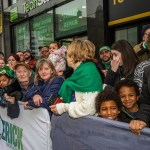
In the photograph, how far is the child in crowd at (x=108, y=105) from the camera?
300 centimetres

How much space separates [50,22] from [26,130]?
8.52 metres

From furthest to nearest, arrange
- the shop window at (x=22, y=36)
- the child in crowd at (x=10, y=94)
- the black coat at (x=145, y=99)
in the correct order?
1. the shop window at (x=22, y=36)
2. the child in crowd at (x=10, y=94)
3. the black coat at (x=145, y=99)

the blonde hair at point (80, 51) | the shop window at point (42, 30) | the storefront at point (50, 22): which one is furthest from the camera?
the shop window at point (42, 30)

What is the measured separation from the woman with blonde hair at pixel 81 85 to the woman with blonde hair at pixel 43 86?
358mm

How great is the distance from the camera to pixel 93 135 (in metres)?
2.93

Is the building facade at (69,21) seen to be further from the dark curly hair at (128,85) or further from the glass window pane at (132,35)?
the dark curly hair at (128,85)

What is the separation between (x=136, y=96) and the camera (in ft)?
10.2

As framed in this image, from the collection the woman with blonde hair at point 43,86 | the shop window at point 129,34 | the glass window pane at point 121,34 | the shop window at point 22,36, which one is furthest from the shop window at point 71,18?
the woman with blonde hair at point 43,86

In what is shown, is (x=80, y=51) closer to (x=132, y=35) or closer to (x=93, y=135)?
(x=93, y=135)

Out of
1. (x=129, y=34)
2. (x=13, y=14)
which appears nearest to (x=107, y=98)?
(x=129, y=34)

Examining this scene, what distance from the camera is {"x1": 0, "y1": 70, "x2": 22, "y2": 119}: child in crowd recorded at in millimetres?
4254

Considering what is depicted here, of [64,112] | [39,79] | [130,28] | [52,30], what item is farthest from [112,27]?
[64,112]

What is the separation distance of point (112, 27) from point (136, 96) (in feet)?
18.2

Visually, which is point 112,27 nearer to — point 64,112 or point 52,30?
point 52,30
